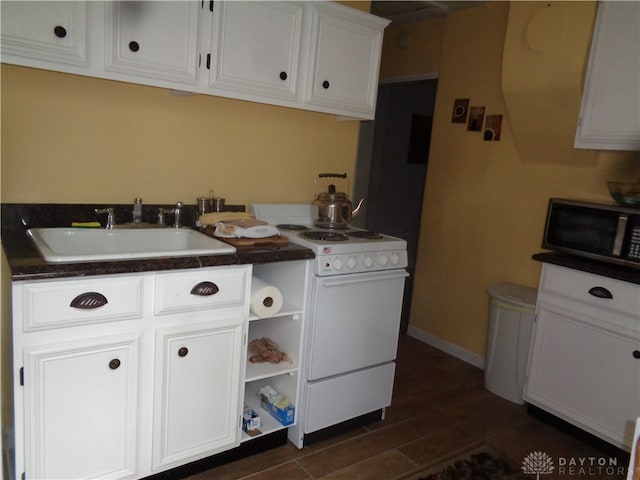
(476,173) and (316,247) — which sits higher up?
(476,173)

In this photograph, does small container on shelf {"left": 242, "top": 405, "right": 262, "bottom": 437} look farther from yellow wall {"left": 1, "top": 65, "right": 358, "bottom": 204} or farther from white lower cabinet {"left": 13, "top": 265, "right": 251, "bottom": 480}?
yellow wall {"left": 1, "top": 65, "right": 358, "bottom": 204}

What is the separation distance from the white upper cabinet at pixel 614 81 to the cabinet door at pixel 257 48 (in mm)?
1531

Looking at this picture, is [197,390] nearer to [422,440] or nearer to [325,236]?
[325,236]

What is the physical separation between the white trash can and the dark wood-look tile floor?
92mm

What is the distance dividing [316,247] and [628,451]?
178 cm

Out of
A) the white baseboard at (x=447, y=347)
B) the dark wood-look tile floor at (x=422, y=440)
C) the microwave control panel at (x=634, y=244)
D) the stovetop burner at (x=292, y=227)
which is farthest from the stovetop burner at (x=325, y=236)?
the white baseboard at (x=447, y=347)

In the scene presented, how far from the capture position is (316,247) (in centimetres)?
217

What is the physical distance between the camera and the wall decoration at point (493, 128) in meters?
3.29

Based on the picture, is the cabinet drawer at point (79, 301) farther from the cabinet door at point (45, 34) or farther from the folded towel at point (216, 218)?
the cabinet door at point (45, 34)

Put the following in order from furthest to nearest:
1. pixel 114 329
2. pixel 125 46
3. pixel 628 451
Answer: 1. pixel 628 451
2. pixel 125 46
3. pixel 114 329

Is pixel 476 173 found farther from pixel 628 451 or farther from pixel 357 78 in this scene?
pixel 628 451

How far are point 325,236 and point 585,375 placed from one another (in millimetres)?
1506

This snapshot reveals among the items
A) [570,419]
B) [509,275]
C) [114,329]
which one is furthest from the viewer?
[509,275]

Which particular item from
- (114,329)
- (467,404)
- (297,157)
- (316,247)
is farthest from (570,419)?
(114,329)
